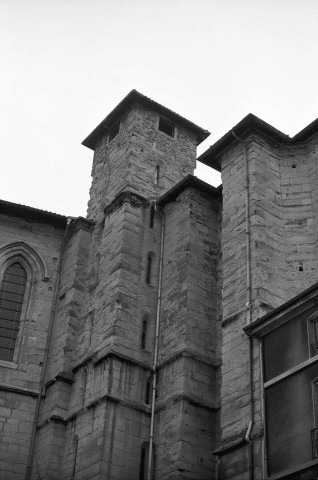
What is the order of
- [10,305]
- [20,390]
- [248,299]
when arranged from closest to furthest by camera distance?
[248,299]
[20,390]
[10,305]

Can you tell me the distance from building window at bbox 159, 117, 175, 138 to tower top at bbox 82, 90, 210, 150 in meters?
0.21

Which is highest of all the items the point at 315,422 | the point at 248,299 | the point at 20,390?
the point at 248,299

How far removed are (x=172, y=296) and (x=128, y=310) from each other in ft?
4.13

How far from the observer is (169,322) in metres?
20.1

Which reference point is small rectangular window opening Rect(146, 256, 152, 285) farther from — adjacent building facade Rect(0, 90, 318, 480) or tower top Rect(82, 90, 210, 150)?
tower top Rect(82, 90, 210, 150)

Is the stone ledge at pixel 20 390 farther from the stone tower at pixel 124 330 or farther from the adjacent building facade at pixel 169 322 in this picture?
the stone tower at pixel 124 330

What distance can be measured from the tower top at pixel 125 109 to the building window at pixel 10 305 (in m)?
6.53

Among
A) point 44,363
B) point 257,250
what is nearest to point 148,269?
point 44,363

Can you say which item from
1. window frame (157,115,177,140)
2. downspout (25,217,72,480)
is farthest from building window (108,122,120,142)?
downspout (25,217,72,480)

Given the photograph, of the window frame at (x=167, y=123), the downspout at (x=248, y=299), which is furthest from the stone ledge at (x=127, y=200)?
the window frame at (x=167, y=123)

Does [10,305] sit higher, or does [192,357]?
[10,305]

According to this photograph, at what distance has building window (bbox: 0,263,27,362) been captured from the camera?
2153 cm

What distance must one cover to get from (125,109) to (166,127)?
1536 millimetres

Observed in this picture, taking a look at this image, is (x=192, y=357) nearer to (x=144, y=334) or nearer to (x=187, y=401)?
(x=187, y=401)
